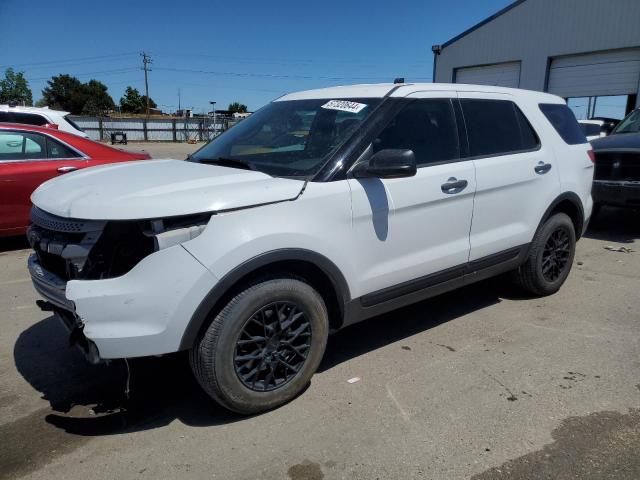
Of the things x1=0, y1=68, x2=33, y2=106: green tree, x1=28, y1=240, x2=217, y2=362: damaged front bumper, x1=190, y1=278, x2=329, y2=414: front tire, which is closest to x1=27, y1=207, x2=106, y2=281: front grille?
x1=28, y1=240, x2=217, y2=362: damaged front bumper

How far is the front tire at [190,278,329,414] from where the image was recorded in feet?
8.65

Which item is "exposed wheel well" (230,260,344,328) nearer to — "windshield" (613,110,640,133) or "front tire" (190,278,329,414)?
"front tire" (190,278,329,414)

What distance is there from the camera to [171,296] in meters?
2.46

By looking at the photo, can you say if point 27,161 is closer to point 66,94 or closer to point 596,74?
point 596,74

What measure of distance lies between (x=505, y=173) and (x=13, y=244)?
635 centimetres

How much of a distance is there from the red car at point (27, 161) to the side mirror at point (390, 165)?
15.3 feet

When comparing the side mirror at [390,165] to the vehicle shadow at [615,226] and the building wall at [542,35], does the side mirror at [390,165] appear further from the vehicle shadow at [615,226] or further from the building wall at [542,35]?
the building wall at [542,35]

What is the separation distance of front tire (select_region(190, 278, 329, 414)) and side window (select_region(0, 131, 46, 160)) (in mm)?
4857

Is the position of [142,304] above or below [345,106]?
below

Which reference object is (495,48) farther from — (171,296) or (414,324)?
(171,296)

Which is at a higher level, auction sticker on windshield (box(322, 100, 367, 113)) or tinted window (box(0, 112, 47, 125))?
tinted window (box(0, 112, 47, 125))

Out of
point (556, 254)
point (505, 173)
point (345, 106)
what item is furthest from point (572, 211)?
point (345, 106)

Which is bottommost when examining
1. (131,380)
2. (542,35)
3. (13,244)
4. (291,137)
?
(131,380)

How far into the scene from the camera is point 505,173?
3.99 meters
